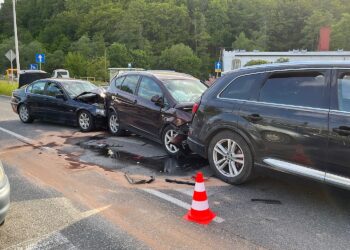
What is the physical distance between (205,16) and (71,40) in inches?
1766

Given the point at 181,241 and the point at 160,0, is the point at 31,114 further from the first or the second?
the point at 160,0

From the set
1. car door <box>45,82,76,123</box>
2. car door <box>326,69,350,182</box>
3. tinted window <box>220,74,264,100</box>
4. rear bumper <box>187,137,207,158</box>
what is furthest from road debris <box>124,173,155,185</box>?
car door <box>45,82,76,123</box>

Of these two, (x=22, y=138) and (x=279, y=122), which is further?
(x=22, y=138)

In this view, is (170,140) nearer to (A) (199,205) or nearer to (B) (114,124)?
(B) (114,124)

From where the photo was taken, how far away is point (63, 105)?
33.7 ft

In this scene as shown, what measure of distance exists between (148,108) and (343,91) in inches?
163

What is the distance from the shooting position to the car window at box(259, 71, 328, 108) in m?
4.37

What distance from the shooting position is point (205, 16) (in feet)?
419

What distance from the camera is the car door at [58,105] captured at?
33.4ft

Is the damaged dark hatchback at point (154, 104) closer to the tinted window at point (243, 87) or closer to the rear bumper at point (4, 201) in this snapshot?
the tinted window at point (243, 87)

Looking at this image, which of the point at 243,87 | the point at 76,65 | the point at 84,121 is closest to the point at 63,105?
the point at 84,121

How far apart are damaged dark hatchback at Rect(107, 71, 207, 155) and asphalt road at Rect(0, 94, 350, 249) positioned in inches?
24.2

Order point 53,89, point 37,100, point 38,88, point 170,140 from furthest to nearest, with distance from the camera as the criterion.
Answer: point 38,88, point 37,100, point 53,89, point 170,140

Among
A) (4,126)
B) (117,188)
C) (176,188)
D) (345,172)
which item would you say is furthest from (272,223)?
(4,126)
